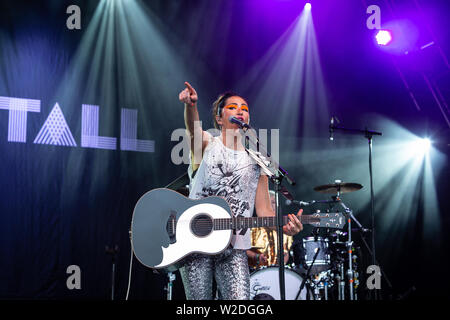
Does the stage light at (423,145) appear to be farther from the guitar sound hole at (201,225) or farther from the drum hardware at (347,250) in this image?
the guitar sound hole at (201,225)

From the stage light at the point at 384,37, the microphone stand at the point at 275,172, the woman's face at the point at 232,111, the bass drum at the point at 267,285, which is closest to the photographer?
the microphone stand at the point at 275,172

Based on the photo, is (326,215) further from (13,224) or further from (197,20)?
(197,20)

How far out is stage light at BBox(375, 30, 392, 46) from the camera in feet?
23.4

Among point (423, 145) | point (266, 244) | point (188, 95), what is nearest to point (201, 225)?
point (188, 95)

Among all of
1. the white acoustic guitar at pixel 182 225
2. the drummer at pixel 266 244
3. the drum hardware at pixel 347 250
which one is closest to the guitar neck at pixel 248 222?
the white acoustic guitar at pixel 182 225

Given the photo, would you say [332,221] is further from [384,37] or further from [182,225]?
[384,37]

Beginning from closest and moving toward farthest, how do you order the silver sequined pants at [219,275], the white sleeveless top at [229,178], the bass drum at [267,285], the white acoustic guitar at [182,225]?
the silver sequined pants at [219,275] → the white acoustic guitar at [182,225] → the white sleeveless top at [229,178] → the bass drum at [267,285]

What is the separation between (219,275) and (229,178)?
25.2 inches

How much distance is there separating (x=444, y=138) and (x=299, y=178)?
2429 mm

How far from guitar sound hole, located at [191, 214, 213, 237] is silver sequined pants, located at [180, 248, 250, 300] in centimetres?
15

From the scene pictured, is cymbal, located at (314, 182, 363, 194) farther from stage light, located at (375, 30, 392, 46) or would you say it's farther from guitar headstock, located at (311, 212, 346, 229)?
guitar headstock, located at (311, 212, 346, 229)

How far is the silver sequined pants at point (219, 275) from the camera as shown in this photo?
2822mm

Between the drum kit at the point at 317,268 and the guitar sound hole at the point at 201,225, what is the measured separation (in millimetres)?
2598

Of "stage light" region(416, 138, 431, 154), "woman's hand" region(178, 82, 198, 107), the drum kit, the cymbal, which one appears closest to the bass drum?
the drum kit
